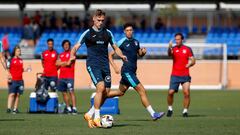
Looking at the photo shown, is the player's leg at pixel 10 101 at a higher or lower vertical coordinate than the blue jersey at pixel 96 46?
lower

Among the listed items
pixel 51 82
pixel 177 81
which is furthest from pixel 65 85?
pixel 177 81

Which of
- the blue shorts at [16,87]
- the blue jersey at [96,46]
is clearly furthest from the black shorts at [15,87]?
the blue jersey at [96,46]

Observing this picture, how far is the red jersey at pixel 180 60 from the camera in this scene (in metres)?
22.3

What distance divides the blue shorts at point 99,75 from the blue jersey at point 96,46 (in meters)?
0.11

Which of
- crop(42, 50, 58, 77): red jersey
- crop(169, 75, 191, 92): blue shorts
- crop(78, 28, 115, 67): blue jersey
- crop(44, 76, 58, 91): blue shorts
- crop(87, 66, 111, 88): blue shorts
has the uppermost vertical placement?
crop(78, 28, 115, 67): blue jersey

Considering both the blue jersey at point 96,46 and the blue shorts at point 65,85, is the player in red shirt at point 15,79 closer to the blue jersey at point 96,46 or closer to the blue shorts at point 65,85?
the blue shorts at point 65,85

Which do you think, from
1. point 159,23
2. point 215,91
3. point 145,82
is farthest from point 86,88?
point 159,23

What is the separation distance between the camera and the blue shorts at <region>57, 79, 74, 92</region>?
78.0 ft

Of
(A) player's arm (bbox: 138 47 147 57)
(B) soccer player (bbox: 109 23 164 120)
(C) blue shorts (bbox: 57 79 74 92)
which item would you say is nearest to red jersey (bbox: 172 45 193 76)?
(B) soccer player (bbox: 109 23 164 120)

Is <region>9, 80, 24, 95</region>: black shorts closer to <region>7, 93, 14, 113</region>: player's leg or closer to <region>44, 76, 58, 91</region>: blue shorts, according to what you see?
<region>7, 93, 14, 113</region>: player's leg

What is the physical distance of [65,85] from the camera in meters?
24.0

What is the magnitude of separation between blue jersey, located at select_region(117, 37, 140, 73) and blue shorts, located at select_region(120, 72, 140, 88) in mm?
114

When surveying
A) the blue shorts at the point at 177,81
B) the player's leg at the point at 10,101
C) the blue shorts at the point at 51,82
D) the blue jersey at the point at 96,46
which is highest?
the blue jersey at the point at 96,46

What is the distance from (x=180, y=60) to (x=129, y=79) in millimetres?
3257
